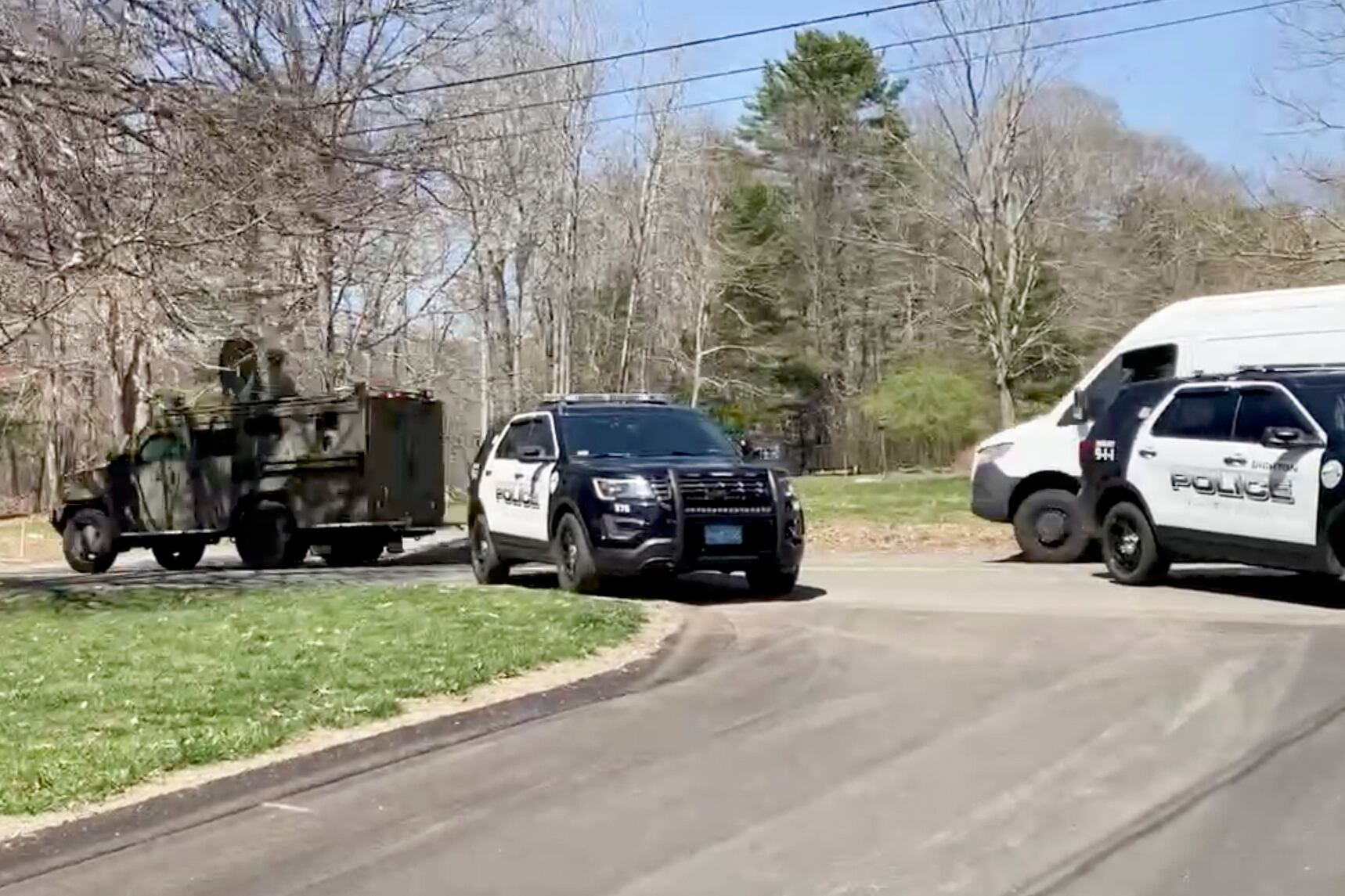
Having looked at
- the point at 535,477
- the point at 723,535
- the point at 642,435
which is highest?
the point at 642,435

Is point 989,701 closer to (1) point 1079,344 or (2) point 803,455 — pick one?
(1) point 1079,344

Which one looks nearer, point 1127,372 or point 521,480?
point 521,480

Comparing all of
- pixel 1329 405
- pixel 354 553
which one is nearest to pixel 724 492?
pixel 1329 405

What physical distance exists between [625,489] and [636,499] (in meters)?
0.15

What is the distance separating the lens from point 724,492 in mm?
14117

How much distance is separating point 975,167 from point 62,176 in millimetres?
30362

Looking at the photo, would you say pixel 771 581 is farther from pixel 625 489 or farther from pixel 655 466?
pixel 625 489

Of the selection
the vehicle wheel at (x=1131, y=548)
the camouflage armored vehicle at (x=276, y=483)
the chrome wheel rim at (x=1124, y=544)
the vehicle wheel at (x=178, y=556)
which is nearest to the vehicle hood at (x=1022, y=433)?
the vehicle wheel at (x=1131, y=548)

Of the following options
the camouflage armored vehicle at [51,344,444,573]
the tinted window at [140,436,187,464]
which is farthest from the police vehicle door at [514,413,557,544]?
the tinted window at [140,436,187,464]

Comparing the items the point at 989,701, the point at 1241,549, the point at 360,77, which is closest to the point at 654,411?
the point at 1241,549

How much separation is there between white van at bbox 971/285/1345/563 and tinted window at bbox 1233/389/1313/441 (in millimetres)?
3013

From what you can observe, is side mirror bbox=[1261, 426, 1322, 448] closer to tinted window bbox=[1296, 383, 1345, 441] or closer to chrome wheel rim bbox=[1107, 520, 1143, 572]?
tinted window bbox=[1296, 383, 1345, 441]

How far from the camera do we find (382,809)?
6.84m

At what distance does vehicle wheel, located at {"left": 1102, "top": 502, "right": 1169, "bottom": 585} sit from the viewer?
1466cm
